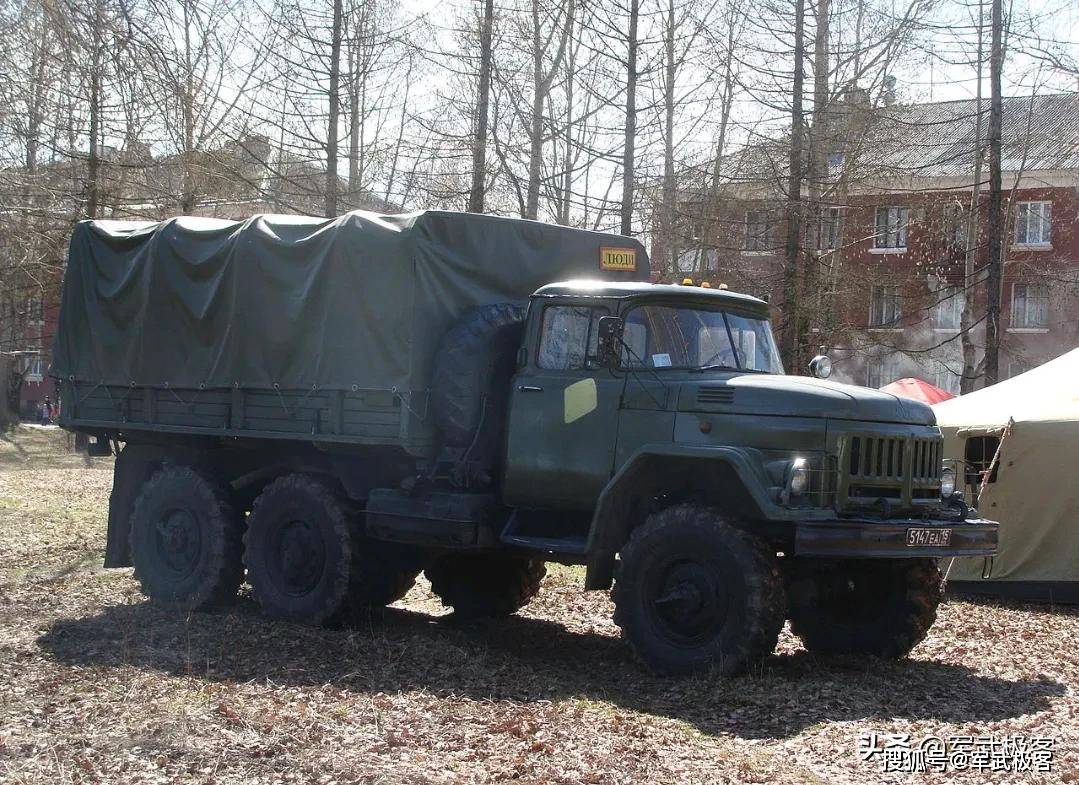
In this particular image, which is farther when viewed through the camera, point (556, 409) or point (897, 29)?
point (897, 29)

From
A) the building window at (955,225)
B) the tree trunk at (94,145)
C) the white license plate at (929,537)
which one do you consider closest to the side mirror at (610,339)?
the white license plate at (929,537)

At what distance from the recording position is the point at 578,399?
9.42m

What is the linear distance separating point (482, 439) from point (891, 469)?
10.3 ft

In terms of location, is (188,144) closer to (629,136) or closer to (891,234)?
(629,136)

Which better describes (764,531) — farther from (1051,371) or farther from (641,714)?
(1051,371)

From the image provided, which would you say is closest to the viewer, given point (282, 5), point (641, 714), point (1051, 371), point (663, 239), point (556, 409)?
point (641, 714)

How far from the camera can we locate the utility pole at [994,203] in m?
22.7

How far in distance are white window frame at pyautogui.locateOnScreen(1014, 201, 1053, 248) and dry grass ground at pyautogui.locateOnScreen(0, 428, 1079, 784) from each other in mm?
32769

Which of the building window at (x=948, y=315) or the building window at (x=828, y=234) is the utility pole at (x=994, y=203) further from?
the building window at (x=948, y=315)

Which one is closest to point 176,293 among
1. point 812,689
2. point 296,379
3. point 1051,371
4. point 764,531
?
point 296,379

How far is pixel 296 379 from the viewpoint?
428 inches

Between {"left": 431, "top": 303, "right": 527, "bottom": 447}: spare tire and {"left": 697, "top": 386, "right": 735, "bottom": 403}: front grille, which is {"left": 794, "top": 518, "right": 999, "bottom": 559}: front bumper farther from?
{"left": 431, "top": 303, "right": 527, "bottom": 447}: spare tire

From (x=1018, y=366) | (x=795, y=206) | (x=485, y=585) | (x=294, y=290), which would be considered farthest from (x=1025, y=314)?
(x=294, y=290)

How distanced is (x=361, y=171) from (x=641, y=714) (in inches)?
969
